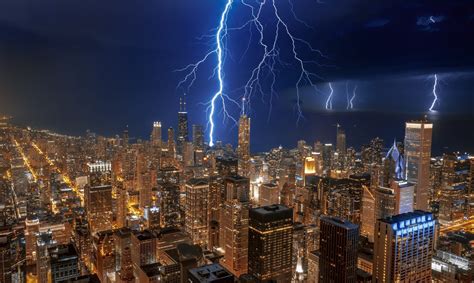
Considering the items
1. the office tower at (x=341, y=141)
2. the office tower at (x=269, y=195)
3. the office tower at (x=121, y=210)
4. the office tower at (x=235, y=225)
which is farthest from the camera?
the office tower at (x=269, y=195)

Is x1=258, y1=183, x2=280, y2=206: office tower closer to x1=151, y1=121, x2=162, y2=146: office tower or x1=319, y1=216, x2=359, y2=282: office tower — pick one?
x1=319, y1=216, x2=359, y2=282: office tower

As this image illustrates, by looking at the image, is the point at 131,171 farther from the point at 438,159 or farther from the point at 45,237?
the point at 438,159

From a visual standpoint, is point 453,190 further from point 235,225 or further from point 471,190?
point 235,225

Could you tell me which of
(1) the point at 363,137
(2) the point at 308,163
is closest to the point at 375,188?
(1) the point at 363,137

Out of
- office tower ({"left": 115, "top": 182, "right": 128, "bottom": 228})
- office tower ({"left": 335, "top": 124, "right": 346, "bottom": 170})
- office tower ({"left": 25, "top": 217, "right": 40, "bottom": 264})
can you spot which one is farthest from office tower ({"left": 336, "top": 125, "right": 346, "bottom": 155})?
office tower ({"left": 25, "top": 217, "right": 40, "bottom": 264})

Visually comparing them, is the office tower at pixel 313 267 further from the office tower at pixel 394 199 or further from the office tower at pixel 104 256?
the office tower at pixel 104 256

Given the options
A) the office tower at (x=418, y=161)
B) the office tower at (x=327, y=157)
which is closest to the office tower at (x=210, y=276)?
the office tower at (x=418, y=161)
